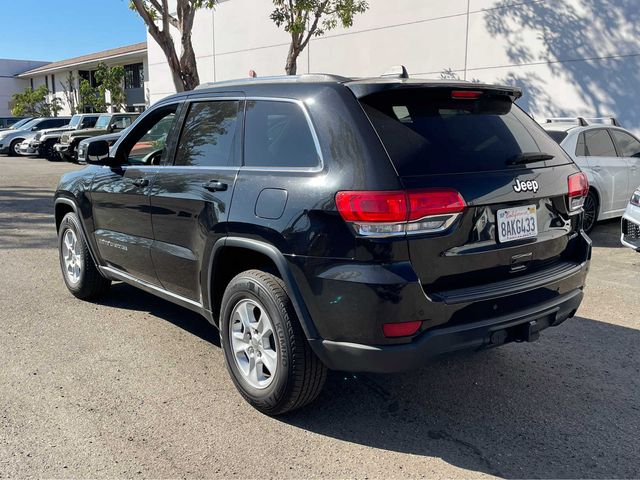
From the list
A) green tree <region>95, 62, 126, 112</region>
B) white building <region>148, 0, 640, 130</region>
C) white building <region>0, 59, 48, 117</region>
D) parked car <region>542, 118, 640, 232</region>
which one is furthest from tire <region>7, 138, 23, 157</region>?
white building <region>0, 59, 48, 117</region>

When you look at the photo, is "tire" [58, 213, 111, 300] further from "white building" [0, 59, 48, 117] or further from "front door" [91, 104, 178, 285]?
"white building" [0, 59, 48, 117]

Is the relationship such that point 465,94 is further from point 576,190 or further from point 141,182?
point 141,182

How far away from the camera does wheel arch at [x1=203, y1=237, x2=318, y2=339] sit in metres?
3.07

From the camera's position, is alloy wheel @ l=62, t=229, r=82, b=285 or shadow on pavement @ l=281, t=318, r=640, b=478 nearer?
shadow on pavement @ l=281, t=318, r=640, b=478

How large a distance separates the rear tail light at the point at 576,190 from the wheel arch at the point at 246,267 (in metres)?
1.77

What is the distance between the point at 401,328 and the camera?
9.32 feet

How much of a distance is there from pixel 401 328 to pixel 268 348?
90 cm

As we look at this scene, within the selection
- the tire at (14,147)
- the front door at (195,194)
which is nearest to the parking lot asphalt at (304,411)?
the front door at (195,194)

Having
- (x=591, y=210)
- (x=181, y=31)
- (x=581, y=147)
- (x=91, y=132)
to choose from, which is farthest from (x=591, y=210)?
(x=91, y=132)

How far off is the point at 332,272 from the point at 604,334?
290 centimetres

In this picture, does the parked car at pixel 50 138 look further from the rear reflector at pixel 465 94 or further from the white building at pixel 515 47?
the rear reflector at pixel 465 94

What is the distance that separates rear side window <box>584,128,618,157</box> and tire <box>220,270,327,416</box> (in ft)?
21.6

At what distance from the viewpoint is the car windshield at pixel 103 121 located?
21.9 m

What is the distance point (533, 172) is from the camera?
334 cm
